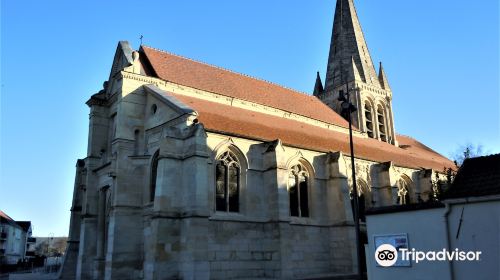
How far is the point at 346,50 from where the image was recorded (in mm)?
39094

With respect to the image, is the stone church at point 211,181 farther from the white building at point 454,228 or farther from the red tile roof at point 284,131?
the white building at point 454,228

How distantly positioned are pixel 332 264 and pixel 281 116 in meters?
10.4

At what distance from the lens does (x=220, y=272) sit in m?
Answer: 18.5

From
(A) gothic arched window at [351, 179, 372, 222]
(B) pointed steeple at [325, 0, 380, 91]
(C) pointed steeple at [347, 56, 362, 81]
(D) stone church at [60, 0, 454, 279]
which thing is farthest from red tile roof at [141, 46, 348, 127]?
(A) gothic arched window at [351, 179, 372, 222]

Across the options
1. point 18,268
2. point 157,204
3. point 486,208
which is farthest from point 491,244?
point 18,268

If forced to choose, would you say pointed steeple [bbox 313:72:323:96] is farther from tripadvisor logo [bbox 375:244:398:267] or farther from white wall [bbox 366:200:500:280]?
tripadvisor logo [bbox 375:244:398:267]

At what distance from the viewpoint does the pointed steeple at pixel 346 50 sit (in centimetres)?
3838

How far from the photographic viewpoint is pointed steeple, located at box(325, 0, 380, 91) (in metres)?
38.4

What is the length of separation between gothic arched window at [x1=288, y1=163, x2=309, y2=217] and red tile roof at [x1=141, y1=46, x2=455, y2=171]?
1338 mm

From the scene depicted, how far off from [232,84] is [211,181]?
1038 cm

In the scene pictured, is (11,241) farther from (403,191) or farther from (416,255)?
(416,255)

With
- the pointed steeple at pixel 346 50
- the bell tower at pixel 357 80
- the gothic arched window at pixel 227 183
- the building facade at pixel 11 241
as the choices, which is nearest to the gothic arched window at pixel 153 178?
the gothic arched window at pixel 227 183

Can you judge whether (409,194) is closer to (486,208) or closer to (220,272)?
(220,272)

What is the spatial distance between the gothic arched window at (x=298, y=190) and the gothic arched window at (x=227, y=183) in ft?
10.4
